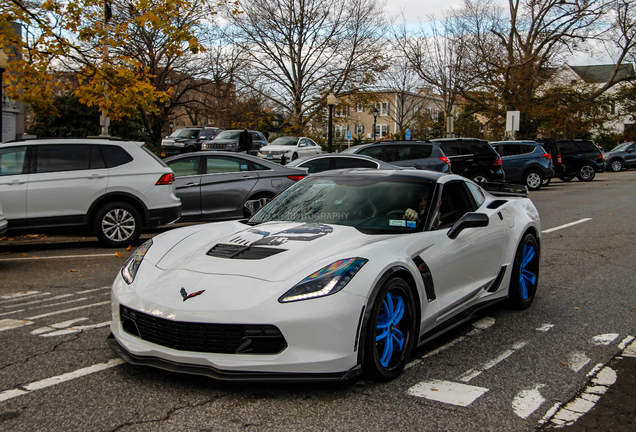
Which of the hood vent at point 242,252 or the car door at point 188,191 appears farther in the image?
the car door at point 188,191

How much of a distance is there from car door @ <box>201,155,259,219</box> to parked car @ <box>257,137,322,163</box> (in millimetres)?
17575

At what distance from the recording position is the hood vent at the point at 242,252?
3851 millimetres

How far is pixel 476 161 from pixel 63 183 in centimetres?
1367

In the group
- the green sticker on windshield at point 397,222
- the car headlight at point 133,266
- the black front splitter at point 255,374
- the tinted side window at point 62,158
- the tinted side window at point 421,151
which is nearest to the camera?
the black front splitter at point 255,374

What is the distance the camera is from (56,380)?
12.3ft

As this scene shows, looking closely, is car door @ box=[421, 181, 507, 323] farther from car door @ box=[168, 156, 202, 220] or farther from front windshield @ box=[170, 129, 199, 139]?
front windshield @ box=[170, 129, 199, 139]

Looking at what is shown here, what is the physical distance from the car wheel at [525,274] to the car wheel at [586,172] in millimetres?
23743

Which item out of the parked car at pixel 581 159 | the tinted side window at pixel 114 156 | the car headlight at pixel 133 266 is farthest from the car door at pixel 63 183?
the parked car at pixel 581 159

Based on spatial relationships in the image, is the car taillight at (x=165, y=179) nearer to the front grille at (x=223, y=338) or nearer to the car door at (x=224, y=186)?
the car door at (x=224, y=186)

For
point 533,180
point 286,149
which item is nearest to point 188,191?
point 533,180

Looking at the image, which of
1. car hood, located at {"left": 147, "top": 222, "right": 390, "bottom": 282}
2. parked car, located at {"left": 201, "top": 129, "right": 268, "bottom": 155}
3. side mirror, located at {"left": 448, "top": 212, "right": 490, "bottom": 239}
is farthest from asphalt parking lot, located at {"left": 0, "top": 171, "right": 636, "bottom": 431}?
parked car, located at {"left": 201, "top": 129, "right": 268, "bottom": 155}

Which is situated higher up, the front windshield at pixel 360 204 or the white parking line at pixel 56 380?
the front windshield at pixel 360 204

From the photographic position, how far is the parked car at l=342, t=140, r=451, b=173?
15945 millimetres

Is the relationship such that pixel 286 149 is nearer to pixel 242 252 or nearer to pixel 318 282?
pixel 242 252
